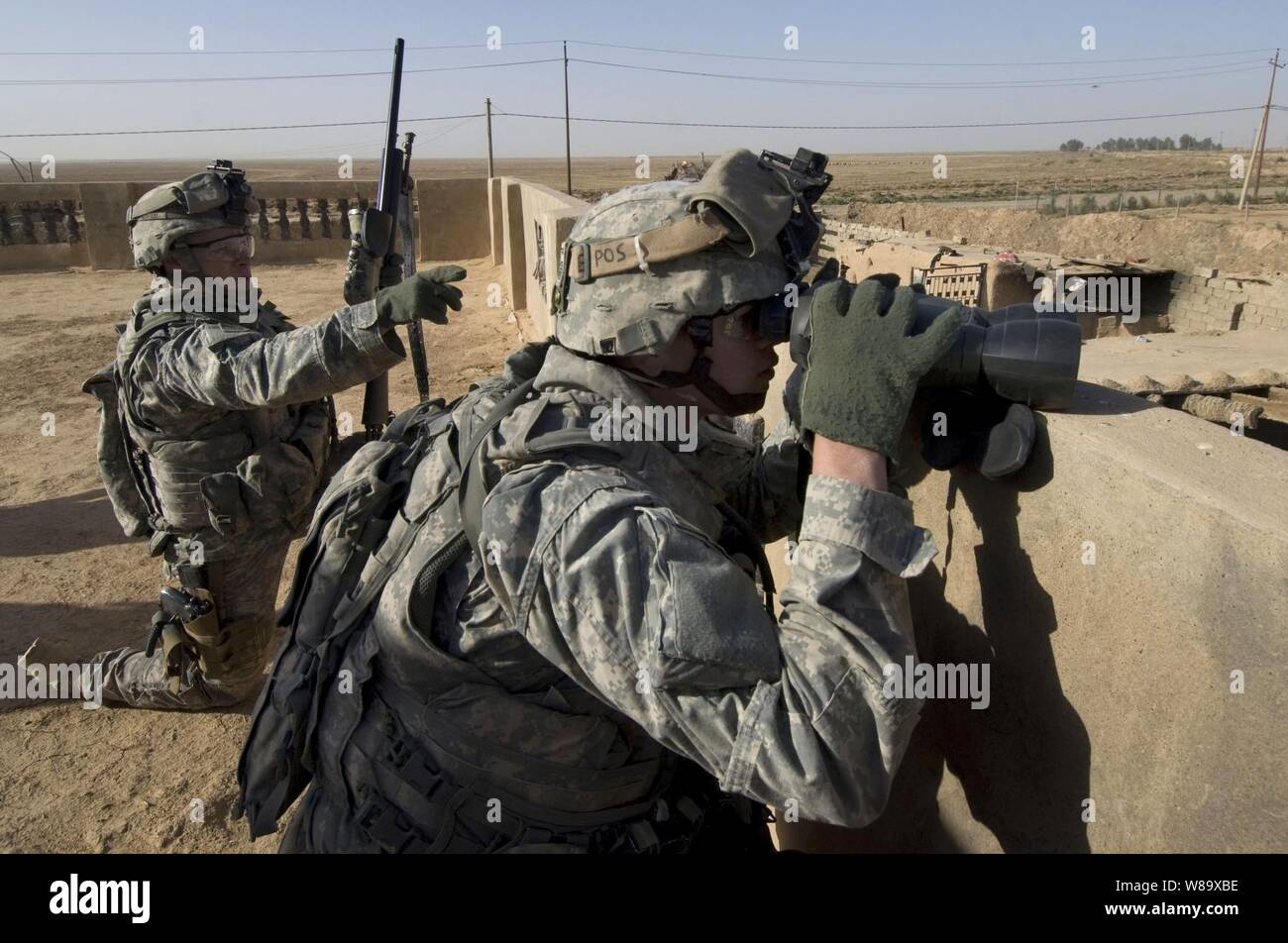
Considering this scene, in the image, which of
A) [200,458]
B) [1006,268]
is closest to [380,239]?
[200,458]

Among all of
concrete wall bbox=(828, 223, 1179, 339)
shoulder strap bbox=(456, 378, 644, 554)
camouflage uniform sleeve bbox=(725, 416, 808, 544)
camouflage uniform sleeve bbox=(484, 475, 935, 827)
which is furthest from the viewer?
concrete wall bbox=(828, 223, 1179, 339)

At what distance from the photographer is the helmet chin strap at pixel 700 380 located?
1652 millimetres

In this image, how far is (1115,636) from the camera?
127 centimetres

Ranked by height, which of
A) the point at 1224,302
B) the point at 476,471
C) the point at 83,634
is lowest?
the point at 83,634

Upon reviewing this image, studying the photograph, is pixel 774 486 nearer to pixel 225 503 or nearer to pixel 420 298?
pixel 420 298

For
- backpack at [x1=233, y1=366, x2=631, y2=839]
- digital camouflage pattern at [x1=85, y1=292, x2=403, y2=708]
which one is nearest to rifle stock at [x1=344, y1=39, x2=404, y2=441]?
digital camouflage pattern at [x1=85, y1=292, x2=403, y2=708]

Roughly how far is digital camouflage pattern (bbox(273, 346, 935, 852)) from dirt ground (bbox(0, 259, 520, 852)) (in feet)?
6.52

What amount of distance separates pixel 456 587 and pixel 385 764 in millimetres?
409

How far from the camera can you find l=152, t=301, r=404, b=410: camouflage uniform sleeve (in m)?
3.13

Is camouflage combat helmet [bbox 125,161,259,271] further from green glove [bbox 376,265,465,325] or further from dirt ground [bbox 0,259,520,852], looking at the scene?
dirt ground [bbox 0,259,520,852]

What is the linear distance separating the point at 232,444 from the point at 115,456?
0.68 meters

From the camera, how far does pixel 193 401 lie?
3.55 metres
